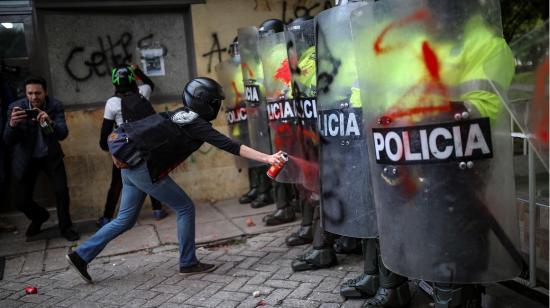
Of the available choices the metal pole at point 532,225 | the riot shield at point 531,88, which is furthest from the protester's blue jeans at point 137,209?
the riot shield at point 531,88

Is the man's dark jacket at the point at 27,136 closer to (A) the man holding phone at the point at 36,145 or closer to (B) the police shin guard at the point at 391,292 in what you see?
(A) the man holding phone at the point at 36,145

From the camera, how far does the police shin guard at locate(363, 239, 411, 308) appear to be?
124 inches

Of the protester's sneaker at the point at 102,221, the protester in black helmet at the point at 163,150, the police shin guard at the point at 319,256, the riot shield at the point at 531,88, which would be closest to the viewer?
the riot shield at the point at 531,88

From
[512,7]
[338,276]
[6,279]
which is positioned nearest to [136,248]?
[6,279]

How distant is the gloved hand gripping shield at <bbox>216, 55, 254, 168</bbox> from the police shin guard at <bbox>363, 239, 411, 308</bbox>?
115 inches

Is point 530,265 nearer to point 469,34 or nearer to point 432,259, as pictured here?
point 432,259

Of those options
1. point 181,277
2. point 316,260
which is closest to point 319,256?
point 316,260

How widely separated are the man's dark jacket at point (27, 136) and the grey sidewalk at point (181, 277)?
901 millimetres

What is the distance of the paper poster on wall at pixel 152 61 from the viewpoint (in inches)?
259

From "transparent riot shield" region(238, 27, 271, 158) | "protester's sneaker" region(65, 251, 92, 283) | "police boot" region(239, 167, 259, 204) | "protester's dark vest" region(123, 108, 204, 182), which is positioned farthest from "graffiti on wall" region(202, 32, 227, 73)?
"protester's sneaker" region(65, 251, 92, 283)

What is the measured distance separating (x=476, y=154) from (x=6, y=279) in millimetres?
4105

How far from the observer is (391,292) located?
316 centimetres

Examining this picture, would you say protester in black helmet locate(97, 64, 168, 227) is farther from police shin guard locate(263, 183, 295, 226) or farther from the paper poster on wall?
police shin guard locate(263, 183, 295, 226)

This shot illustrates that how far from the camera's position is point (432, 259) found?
2.35 m
